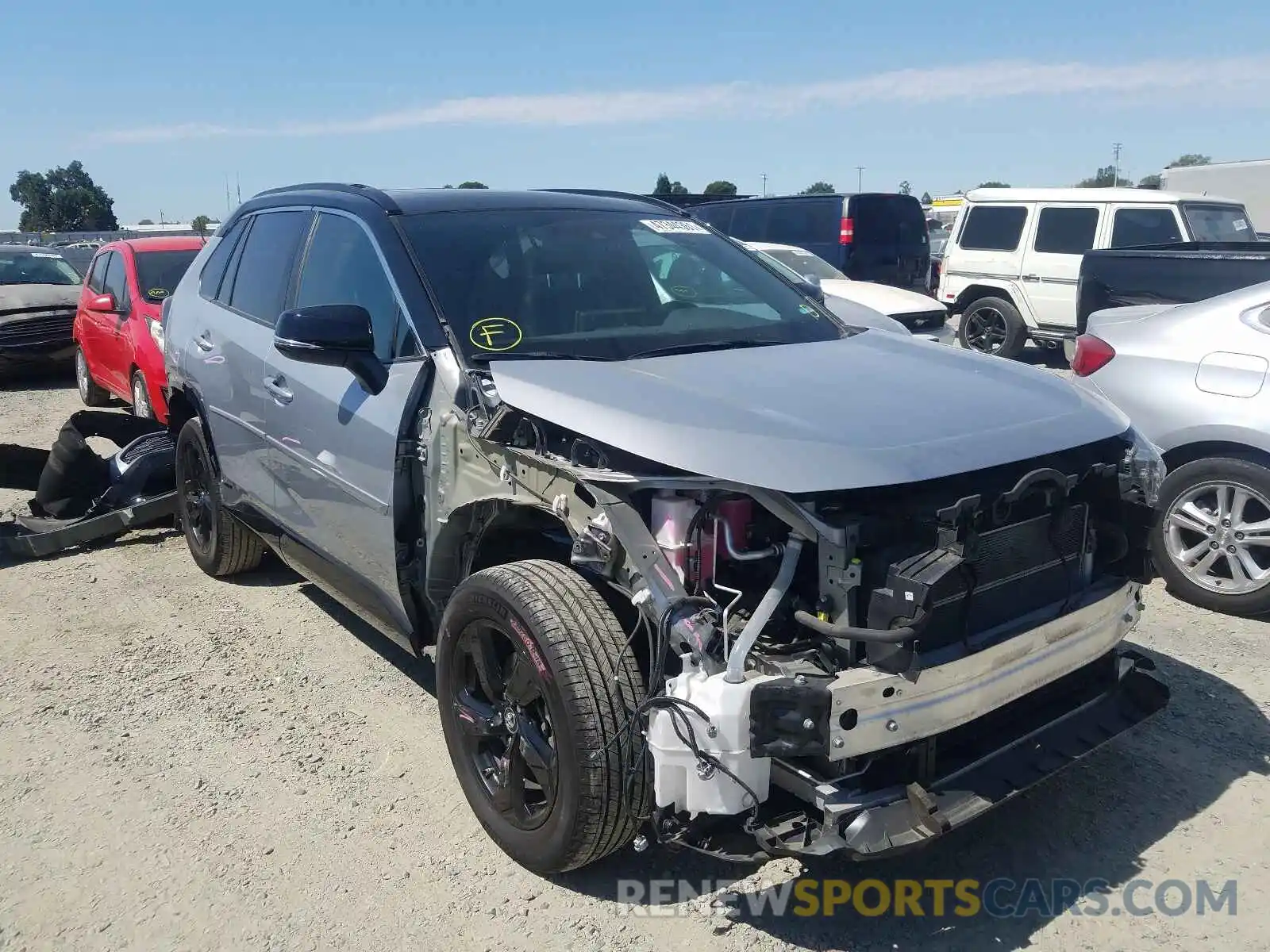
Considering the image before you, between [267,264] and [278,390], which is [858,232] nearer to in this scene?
[267,264]

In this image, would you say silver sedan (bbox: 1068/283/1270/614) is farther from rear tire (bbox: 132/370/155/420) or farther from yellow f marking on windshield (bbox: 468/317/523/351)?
rear tire (bbox: 132/370/155/420)

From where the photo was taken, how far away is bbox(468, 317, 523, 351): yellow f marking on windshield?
3.35 metres

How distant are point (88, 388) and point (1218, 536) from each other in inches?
420

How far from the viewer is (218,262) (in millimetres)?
5246

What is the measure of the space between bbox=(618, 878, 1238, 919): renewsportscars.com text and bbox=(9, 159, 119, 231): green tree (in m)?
82.9

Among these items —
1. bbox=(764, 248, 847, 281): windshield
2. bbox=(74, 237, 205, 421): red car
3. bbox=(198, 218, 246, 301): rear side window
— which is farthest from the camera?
bbox=(764, 248, 847, 281): windshield

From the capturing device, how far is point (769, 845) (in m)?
2.48

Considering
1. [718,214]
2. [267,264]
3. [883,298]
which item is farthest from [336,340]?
[718,214]

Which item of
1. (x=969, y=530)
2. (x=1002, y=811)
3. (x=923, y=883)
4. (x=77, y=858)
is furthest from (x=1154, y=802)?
(x=77, y=858)

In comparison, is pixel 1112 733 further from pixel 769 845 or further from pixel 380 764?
pixel 380 764

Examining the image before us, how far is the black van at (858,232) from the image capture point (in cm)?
1523

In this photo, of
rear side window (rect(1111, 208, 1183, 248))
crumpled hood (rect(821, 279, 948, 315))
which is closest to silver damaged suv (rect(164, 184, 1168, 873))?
crumpled hood (rect(821, 279, 948, 315))

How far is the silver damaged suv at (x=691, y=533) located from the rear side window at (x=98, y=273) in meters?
7.11

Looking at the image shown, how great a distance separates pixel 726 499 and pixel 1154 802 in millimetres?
1866
